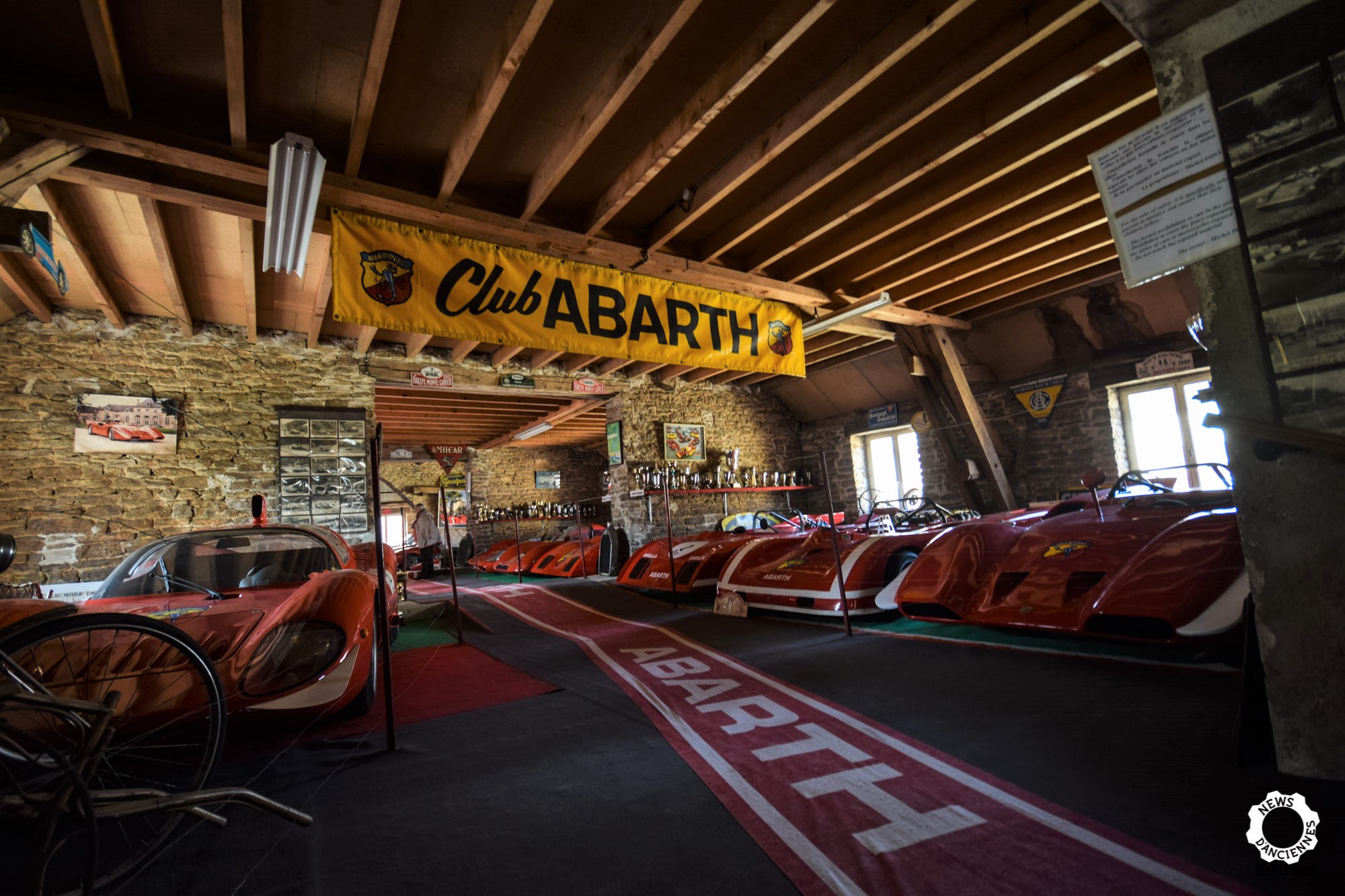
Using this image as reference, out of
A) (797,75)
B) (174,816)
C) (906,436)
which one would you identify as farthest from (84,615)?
(906,436)

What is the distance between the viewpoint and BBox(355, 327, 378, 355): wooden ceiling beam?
21.0ft

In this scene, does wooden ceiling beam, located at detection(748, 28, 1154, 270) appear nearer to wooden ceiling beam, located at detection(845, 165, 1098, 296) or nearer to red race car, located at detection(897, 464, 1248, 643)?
wooden ceiling beam, located at detection(845, 165, 1098, 296)

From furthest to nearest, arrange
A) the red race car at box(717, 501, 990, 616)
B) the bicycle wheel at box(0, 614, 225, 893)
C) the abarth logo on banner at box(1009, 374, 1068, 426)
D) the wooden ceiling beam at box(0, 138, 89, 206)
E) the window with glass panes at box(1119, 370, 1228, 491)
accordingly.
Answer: the abarth logo on banner at box(1009, 374, 1068, 426) < the window with glass panes at box(1119, 370, 1228, 491) < the red race car at box(717, 501, 990, 616) < the wooden ceiling beam at box(0, 138, 89, 206) < the bicycle wheel at box(0, 614, 225, 893)

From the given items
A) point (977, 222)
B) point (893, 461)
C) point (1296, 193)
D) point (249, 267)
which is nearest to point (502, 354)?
point (249, 267)

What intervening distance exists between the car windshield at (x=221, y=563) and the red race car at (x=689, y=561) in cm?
315

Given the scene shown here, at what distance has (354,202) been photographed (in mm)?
3809

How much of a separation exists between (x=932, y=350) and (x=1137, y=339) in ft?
7.24

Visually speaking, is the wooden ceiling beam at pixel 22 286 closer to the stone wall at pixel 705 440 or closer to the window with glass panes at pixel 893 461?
the stone wall at pixel 705 440

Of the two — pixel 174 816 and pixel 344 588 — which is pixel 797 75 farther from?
pixel 174 816

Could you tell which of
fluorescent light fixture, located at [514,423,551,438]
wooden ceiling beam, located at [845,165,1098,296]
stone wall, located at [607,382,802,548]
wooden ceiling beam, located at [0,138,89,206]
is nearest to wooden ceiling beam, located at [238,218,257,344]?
wooden ceiling beam, located at [0,138,89,206]

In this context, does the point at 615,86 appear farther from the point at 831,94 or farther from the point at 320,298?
the point at 320,298

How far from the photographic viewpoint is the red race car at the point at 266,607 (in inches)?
86.1

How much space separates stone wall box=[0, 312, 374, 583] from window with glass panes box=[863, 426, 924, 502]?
8.08 m

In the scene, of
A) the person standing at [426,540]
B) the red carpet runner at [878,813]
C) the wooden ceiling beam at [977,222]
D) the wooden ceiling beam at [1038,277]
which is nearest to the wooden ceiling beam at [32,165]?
the red carpet runner at [878,813]
